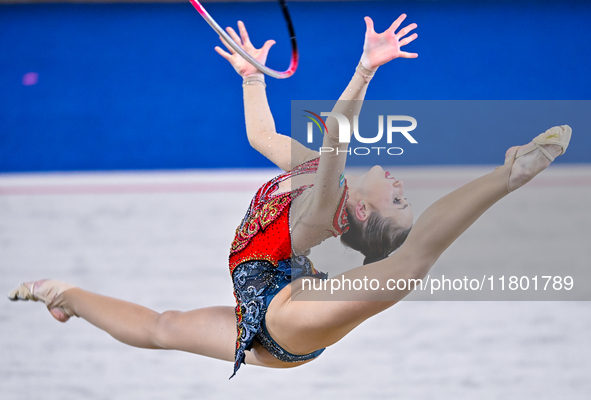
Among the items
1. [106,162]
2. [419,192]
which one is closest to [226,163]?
[106,162]

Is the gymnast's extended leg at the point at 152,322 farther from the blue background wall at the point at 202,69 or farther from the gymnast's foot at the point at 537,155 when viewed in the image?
the blue background wall at the point at 202,69

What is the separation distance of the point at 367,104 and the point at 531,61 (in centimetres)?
178

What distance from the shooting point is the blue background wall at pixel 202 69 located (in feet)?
9.00

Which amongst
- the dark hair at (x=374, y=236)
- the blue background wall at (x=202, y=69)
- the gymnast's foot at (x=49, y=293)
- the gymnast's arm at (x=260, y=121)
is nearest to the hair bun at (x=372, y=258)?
the dark hair at (x=374, y=236)

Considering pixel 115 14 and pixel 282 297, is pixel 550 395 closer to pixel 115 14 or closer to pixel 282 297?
pixel 282 297

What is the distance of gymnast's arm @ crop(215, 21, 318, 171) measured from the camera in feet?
5.11

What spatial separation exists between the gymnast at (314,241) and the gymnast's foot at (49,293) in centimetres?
9

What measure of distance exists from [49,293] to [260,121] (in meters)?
0.80

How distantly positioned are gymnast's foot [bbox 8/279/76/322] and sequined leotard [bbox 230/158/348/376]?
0.61m

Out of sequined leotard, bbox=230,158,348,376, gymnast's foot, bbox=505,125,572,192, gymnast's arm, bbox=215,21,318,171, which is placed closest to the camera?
gymnast's foot, bbox=505,125,572,192

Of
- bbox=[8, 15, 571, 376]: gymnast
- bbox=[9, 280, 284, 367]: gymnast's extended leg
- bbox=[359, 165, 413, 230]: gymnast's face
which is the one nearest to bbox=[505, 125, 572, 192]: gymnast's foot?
bbox=[8, 15, 571, 376]: gymnast

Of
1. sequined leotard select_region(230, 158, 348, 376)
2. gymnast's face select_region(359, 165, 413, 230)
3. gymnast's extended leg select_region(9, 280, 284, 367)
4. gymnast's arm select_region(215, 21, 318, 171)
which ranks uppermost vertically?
gymnast's arm select_region(215, 21, 318, 171)

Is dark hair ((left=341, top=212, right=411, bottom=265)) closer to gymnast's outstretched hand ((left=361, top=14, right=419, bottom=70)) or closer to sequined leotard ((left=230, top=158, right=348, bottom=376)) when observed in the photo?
sequined leotard ((left=230, top=158, right=348, bottom=376))

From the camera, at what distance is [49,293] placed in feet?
5.47
